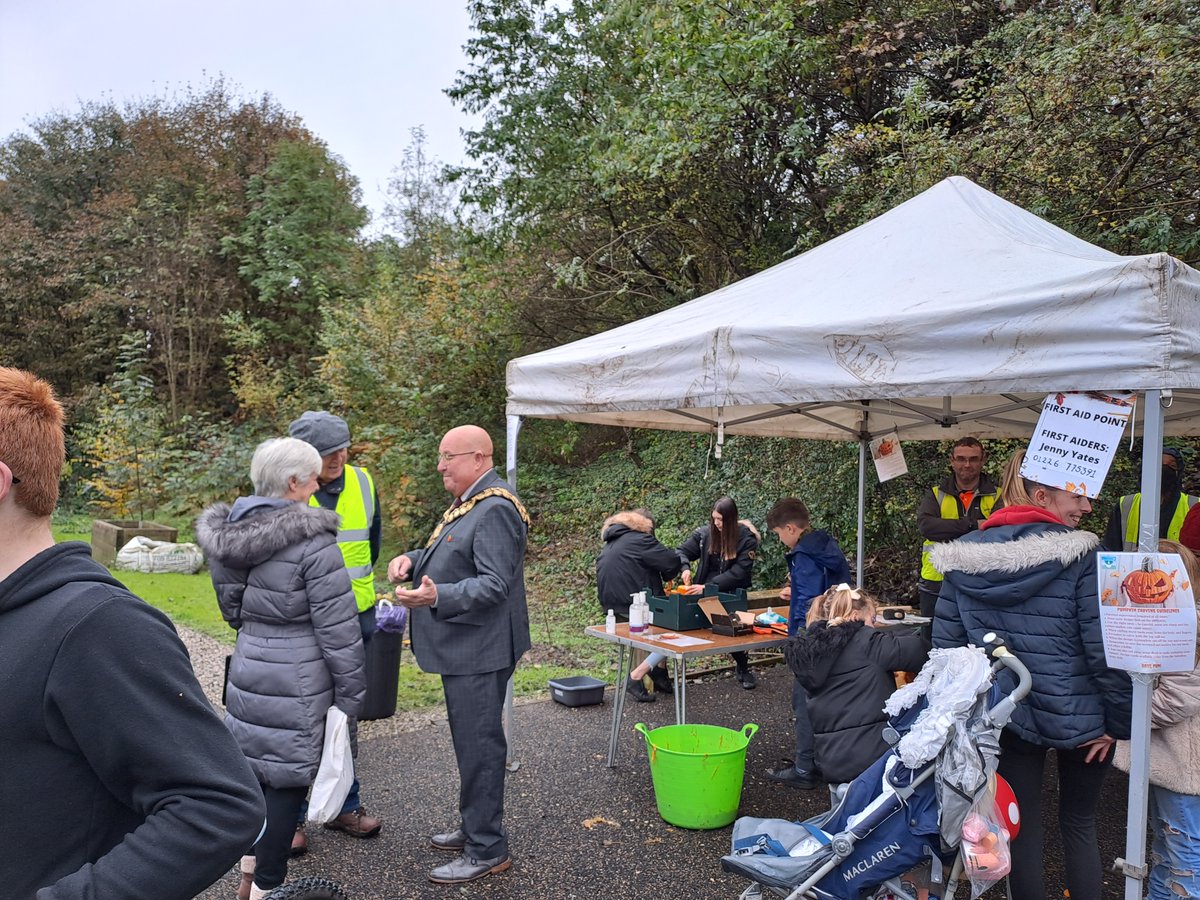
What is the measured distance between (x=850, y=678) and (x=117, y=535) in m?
12.6

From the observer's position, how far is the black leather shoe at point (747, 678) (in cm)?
691

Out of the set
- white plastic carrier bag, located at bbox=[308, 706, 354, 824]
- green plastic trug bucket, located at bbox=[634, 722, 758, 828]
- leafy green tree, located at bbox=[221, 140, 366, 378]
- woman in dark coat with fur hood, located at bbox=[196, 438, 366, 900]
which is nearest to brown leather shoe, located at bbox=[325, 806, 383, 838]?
woman in dark coat with fur hood, located at bbox=[196, 438, 366, 900]

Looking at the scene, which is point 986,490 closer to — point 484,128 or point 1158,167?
point 1158,167

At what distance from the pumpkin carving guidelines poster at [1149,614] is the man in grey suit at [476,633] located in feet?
7.33

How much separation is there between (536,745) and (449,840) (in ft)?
5.10

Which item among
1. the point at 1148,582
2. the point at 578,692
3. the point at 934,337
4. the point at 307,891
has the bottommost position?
the point at 578,692

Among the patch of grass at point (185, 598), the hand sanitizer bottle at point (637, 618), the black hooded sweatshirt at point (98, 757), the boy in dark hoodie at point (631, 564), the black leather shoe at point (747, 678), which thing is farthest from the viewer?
the patch of grass at point (185, 598)

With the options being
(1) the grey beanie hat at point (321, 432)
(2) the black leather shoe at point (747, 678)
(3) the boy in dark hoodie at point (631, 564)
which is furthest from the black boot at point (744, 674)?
(1) the grey beanie hat at point (321, 432)

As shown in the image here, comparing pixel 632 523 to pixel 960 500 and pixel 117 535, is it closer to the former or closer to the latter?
pixel 960 500

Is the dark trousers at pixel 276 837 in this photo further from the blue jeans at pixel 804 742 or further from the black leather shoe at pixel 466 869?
the blue jeans at pixel 804 742

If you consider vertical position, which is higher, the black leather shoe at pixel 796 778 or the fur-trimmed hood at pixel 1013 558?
the fur-trimmed hood at pixel 1013 558

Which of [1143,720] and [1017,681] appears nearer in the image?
[1143,720]

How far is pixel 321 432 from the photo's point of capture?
13.4 feet

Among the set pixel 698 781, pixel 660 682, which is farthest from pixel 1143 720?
pixel 660 682
